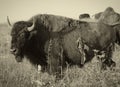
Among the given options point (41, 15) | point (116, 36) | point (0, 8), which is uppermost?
point (41, 15)

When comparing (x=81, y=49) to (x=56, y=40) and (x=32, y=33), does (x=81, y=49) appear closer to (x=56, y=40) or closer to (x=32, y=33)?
(x=56, y=40)

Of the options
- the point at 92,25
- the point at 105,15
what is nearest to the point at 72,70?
the point at 92,25

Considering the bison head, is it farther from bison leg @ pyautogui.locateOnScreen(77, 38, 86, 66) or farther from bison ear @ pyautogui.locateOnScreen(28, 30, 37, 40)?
bison leg @ pyautogui.locateOnScreen(77, 38, 86, 66)

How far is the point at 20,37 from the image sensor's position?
8039 millimetres

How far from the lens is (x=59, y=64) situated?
8219 mm

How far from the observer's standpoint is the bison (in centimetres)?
813

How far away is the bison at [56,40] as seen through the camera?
320 inches

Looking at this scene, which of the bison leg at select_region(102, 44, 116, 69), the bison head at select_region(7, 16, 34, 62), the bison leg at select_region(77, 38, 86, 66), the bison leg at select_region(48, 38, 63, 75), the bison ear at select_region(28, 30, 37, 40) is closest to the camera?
the bison head at select_region(7, 16, 34, 62)

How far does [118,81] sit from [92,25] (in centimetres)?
265

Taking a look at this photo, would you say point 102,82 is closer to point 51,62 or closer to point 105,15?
point 51,62

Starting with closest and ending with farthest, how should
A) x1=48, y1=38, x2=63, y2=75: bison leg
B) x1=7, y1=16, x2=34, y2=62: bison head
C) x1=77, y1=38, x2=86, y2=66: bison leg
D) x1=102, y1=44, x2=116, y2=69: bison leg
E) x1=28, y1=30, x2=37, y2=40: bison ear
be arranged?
x1=7, y1=16, x2=34, y2=62: bison head → x1=48, y1=38, x2=63, y2=75: bison leg → x1=28, y1=30, x2=37, y2=40: bison ear → x1=77, y1=38, x2=86, y2=66: bison leg → x1=102, y1=44, x2=116, y2=69: bison leg

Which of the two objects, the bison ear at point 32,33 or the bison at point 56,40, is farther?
the bison ear at point 32,33

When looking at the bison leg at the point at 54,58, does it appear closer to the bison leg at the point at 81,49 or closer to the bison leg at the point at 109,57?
the bison leg at the point at 81,49

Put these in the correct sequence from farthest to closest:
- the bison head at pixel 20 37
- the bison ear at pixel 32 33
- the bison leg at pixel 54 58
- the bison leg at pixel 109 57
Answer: the bison leg at pixel 109 57 < the bison ear at pixel 32 33 < the bison leg at pixel 54 58 < the bison head at pixel 20 37
